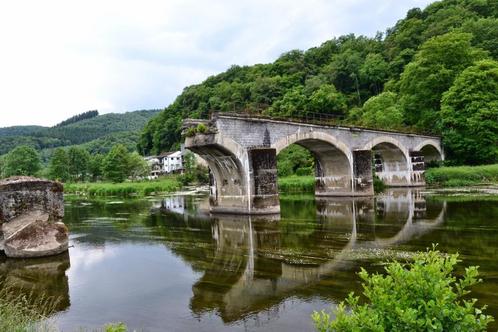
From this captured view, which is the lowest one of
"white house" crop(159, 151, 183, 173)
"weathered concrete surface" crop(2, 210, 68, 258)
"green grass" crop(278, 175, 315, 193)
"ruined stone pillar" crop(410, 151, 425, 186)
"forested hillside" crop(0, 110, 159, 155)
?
"weathered concrete surface" crop(2, 210, 68, 258)

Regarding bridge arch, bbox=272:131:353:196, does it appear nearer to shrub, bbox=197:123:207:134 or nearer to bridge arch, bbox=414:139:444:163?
shrub, bbox=197:123:207:134

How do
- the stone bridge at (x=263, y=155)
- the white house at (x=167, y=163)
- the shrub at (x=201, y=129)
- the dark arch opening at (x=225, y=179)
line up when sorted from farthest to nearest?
1. the white house at (x=167, y=163)
2. the dark arch opening at (x=225, y=179)
3. the stone bridge at (x=263, y=155)
4. the shrub at (x=201, y=129)

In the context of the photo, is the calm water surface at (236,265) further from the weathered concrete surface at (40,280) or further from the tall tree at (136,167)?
the tall tree at (136,167)

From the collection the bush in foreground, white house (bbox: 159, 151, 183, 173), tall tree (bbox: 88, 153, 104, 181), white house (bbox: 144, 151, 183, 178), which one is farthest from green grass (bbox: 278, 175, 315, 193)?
white house (bbox: 159, 151, 183, 173)

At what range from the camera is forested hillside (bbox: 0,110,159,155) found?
494ft

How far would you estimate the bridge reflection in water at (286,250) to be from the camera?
9.65 meters

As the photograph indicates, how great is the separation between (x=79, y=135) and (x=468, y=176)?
526ft

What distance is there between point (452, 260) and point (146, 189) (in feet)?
172

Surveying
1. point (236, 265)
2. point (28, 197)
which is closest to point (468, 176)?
point (236, 265)

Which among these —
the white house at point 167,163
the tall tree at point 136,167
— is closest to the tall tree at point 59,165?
the tall tree at point 136,167

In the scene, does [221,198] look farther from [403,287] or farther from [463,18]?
[463,18]

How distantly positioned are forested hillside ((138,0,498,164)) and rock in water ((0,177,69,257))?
11.5m

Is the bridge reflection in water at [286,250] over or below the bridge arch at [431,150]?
below

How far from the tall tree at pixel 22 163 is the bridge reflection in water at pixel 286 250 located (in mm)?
70472
